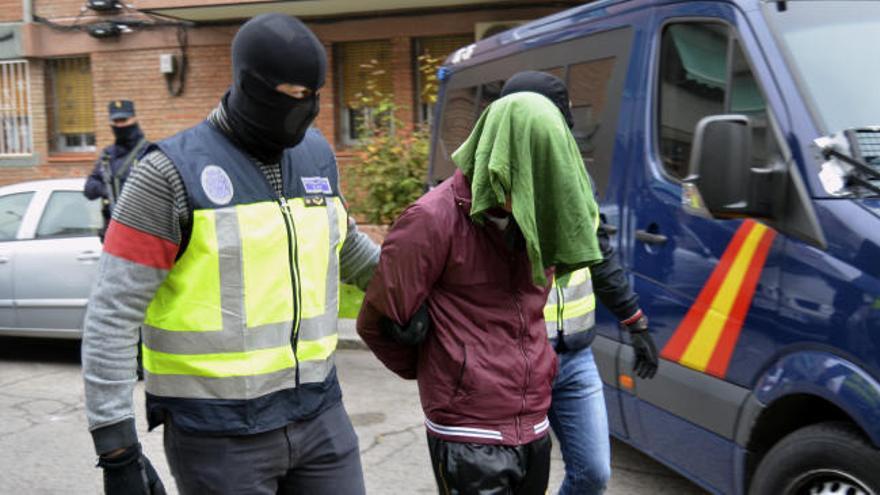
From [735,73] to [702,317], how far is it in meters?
0.93

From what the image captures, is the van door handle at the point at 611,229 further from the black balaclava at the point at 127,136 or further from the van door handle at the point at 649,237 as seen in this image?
the black balaclava at the point at 127,136

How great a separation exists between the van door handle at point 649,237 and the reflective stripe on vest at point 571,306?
72cm

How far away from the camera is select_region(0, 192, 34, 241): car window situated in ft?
23.6

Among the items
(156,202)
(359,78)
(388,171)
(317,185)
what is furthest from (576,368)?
(359,78)

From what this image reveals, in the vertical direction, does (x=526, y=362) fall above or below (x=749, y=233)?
below

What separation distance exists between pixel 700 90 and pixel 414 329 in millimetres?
2019

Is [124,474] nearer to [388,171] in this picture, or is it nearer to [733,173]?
[733,173]

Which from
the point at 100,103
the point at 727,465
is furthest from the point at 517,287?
the point at 100,103

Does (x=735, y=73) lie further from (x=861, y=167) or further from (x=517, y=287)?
(x=517, y=287)

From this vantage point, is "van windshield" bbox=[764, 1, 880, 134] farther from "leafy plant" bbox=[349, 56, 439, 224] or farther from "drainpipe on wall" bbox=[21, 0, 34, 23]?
"drainpipe on wall" bbox=[21, 0, 34, 23]

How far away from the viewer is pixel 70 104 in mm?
13938

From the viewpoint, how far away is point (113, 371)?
195 centimetres

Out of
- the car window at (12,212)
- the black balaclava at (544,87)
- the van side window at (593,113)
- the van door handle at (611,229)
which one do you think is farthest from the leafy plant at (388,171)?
the black balaclava at (544,87)

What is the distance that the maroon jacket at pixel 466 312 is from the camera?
2230mm
